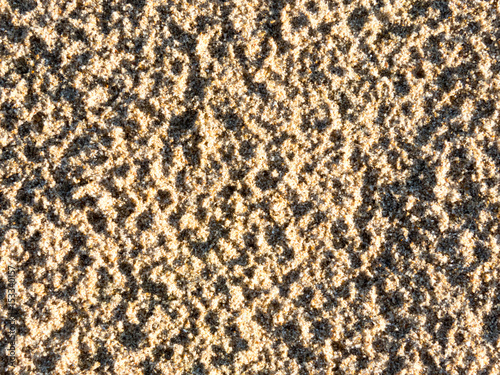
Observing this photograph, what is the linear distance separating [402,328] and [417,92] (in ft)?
→ 1.56

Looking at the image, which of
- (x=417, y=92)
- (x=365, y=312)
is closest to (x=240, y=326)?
(x=365, y=312)

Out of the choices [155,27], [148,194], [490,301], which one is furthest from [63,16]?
[490,301]

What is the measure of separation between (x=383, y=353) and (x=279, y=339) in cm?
21

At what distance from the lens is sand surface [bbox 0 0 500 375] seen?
2.56ft

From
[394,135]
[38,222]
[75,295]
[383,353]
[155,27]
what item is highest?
[155,27]

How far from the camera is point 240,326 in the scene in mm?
781

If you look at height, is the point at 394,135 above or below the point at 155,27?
below

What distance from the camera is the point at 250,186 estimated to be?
2.62 ft

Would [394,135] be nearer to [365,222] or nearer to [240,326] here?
[365,222]

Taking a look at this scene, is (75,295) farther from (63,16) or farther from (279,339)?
(63,16)

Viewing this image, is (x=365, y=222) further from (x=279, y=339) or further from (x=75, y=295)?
(x=75, y=295)

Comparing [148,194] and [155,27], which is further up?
[155,27]

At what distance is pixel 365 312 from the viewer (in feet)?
2.57

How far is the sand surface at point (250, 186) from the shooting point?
30.7 inches
